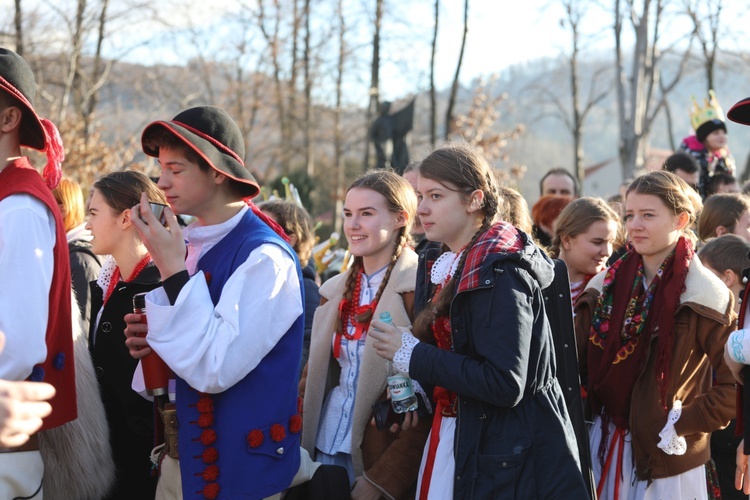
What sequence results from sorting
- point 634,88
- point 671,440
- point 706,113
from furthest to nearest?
A: point 634,88, point 706,113, point 671,440

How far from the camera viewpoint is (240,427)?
257 centimetres

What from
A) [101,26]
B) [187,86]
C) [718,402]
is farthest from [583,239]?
[187,86]

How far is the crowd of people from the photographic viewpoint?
8.17 feet

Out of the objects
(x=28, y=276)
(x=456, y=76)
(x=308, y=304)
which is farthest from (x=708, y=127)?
(x=456, y=76)

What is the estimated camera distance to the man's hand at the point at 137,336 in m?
2.61

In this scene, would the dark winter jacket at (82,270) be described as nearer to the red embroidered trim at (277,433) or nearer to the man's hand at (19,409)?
the red embroidered trim at (277,433)

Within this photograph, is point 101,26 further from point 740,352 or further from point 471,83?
point 740,352

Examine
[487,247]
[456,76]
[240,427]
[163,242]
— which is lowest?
[240,427]

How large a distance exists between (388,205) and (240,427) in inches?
62.6

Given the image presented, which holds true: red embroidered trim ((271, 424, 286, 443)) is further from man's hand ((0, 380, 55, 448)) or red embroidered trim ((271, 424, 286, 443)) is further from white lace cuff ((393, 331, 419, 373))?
man's hand ((0, 380, 55, 448))

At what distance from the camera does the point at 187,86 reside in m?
32.2

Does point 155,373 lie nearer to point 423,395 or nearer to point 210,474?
point 210,474

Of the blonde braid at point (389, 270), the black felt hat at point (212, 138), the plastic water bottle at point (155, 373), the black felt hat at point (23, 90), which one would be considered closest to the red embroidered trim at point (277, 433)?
the plastic water bottle at point (155, 373)

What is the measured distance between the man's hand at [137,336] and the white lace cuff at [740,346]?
206 cm
